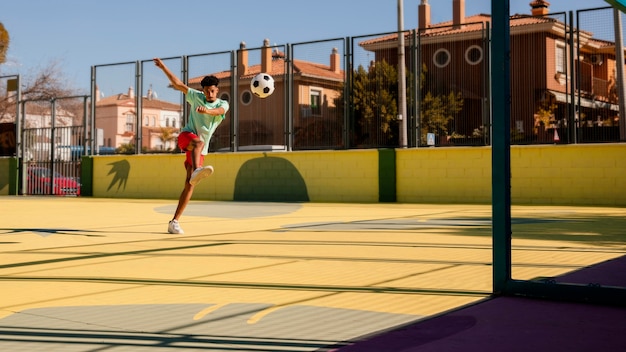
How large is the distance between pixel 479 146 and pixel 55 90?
3791 cm

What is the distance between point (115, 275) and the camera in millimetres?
5797

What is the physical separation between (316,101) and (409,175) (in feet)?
12.7

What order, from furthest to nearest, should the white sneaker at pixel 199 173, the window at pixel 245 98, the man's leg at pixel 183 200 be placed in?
the window at pixel 245 98, the man's leg at pixel 183 200, the white sneaker at pixel 199 173

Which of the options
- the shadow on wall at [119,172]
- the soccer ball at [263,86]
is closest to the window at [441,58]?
the soccer ball at [263,86]

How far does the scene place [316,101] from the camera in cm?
2253

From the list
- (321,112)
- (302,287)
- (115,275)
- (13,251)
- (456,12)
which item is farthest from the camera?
(456,12)

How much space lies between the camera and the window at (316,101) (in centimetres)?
2217

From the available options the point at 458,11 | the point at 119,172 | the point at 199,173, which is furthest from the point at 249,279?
the point at 458,11

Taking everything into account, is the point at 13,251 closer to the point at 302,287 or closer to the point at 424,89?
the point at 302,287

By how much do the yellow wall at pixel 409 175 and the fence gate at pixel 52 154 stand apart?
244 centimetres

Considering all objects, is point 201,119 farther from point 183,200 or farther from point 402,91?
point 402,91

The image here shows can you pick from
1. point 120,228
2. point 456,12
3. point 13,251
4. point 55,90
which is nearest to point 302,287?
point 13,251

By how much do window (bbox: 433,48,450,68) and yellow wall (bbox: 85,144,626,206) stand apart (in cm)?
247

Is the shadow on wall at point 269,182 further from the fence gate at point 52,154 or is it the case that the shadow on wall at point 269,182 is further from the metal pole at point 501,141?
the metal pole at point 501,141
